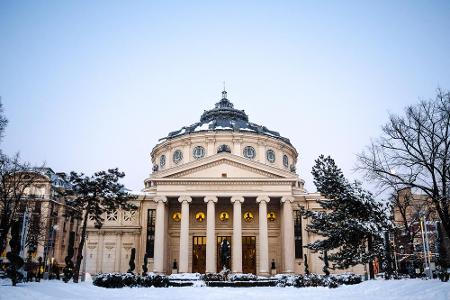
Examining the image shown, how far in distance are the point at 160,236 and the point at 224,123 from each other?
70.5ft

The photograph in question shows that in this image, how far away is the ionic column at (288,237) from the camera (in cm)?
4641

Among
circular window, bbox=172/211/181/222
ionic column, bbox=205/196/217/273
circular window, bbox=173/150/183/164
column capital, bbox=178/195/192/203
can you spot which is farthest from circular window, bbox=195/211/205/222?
circular window, bbox=173/150/183/164

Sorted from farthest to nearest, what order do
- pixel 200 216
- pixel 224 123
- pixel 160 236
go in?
pixel 224 123, pixel 200 216, pixel 160 236

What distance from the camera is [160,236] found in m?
47.1

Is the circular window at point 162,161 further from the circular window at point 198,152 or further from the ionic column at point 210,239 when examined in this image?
the ionic column at point 210,239

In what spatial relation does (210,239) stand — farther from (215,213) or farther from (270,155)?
(270,155)

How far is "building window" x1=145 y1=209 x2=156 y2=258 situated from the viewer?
52.5 meters

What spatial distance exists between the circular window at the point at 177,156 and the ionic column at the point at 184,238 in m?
11.9

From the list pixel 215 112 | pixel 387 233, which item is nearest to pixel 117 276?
pixel 387 233

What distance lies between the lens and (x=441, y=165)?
24.5m

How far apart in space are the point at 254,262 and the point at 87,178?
75.7 feet

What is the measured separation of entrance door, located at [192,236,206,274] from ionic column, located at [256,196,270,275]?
8.63m

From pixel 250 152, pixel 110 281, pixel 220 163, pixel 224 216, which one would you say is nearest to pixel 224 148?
pixel 250 152

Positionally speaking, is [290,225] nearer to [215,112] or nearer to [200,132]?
[200,132]
